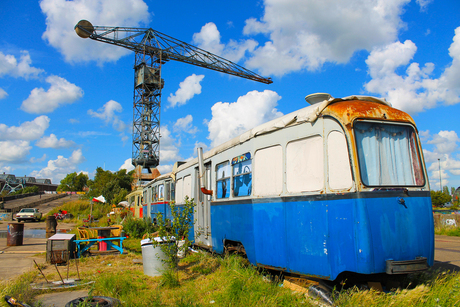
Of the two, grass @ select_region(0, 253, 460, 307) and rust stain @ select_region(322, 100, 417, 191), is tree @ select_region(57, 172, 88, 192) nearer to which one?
grass @ select_region(0, 253, 460, 307)

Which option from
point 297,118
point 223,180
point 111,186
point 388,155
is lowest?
point 223,180

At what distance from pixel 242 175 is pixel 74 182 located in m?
116

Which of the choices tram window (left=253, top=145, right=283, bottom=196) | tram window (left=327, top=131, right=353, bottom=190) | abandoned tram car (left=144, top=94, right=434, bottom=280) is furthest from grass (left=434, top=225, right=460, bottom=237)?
tram window (left=327, top=131, right=353, bottom=190)

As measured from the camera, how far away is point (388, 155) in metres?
4.76

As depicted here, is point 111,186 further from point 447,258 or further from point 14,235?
point 447,258

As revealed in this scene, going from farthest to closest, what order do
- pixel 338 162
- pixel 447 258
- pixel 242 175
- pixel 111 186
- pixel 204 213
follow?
1. pixel 111 186
2. pixel 204 213
3. pixel 447 258
4. pixel 242 175
5. pixel 338 162

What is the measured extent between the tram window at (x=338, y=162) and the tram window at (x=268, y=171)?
103 cm

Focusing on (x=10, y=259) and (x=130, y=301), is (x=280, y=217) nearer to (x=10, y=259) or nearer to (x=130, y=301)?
(x=130, y=301)

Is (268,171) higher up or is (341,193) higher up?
(268,171)

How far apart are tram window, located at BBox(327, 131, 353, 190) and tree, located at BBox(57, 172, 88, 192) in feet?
380

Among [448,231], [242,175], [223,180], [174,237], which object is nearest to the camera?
[242,175]

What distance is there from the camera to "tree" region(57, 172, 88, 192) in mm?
108000

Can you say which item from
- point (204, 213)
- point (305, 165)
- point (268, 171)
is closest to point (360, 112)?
point (305, 165)

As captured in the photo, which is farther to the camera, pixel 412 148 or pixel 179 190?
pixel 179 190
